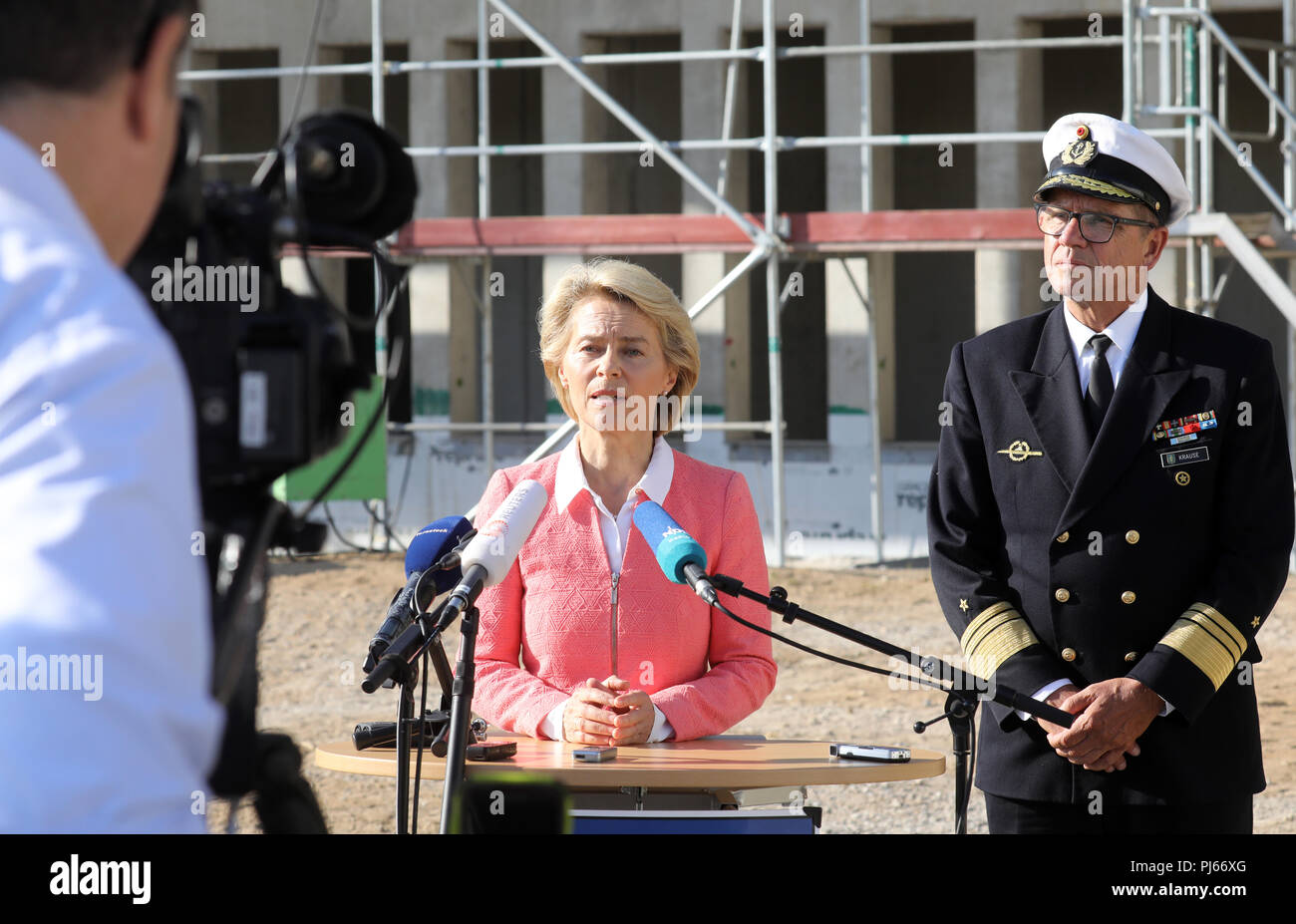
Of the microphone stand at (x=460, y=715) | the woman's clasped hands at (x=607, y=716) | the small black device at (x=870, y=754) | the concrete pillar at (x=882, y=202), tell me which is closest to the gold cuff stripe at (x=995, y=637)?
the small black device at (x=870, y=754)

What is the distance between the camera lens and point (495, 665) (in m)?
3.46

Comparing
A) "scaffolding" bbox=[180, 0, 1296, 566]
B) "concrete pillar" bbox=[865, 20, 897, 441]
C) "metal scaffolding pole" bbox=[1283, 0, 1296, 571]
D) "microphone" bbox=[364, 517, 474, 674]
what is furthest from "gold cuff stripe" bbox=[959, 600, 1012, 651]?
"concrete pillar" bbox=[865, 20, 897, 441]

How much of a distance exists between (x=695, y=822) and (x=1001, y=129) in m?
12.2

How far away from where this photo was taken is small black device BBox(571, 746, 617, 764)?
3.03 m

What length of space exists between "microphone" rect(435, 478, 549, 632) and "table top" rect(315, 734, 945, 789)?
47 centimetres

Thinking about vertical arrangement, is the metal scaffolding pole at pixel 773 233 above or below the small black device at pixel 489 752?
above

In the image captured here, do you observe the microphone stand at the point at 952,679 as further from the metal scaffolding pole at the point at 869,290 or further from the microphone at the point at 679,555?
the metal scaffolding pole at the point at 869,290

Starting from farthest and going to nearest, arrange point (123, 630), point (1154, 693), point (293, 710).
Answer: point (293, 710) < point (1154, 693) < point (123, 630)

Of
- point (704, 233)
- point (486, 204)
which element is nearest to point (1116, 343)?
point (704, 233)

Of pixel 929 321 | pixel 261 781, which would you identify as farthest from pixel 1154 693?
pixel 929 321

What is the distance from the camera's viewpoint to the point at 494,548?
2564mm

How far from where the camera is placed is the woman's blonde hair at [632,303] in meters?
3.68
